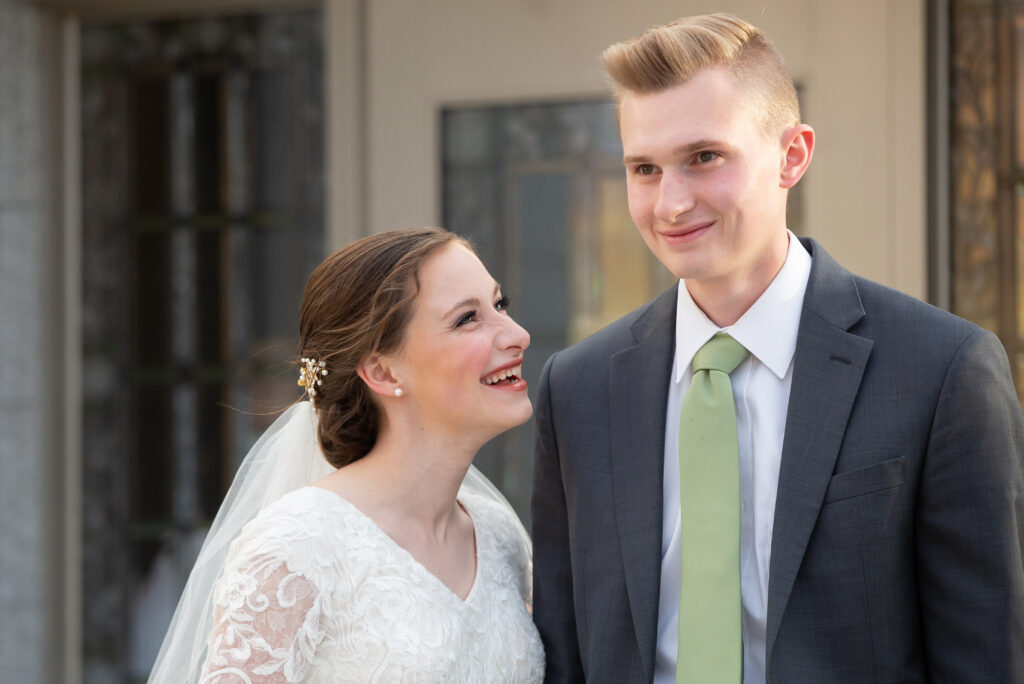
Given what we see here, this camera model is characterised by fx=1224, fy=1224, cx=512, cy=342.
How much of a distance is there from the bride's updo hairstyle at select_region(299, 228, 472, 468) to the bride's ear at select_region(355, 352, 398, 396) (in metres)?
0.02

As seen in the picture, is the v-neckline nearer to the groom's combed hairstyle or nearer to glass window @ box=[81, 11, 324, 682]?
the groom's combed hairstyle

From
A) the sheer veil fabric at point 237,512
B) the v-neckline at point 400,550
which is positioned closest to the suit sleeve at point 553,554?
the v-neckline at point 400,550

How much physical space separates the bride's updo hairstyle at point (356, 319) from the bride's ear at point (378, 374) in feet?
0.05

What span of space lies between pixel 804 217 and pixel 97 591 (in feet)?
8.53

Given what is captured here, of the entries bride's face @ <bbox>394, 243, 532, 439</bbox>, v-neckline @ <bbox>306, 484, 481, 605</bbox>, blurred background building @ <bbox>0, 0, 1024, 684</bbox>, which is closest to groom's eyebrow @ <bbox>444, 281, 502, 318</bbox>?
bride's face @ <bbox>394, 243, 532, 439</bbox>

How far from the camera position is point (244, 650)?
81.6 inches

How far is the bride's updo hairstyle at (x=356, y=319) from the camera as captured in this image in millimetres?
2359

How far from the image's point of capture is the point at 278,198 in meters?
4.05

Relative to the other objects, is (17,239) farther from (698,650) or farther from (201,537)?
(698,650)

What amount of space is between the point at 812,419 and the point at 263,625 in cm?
98

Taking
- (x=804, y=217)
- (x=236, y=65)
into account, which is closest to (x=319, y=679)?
(x=804, y=217)

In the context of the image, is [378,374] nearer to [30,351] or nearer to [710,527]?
[710,527]

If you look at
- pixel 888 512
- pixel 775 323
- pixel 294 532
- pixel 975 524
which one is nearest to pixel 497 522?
pixel 294 532

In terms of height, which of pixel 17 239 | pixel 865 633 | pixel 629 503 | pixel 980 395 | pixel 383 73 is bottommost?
pixel 865 633
